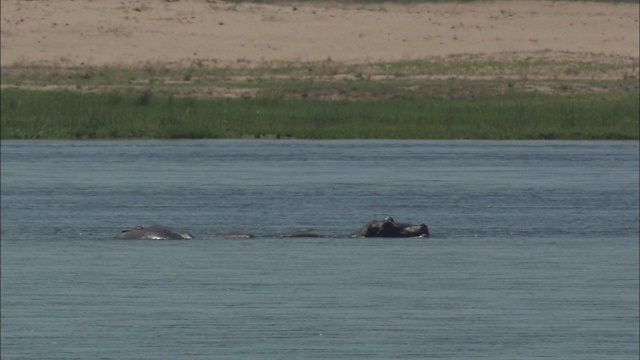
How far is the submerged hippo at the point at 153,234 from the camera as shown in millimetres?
21453

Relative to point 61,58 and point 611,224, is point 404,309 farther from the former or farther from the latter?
point 61,58

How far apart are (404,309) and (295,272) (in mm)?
2581

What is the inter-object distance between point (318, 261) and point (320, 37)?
48075 mm

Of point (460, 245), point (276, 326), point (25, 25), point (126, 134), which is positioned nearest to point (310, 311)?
point (276, 326)

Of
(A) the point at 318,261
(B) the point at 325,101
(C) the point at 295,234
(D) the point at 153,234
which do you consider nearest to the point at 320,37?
(B) the point at 325,101

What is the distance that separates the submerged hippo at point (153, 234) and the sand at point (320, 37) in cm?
3363

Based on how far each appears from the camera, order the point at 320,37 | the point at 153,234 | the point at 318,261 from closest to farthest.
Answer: the point at 318,261, the point at 153,234, the point at 320,37

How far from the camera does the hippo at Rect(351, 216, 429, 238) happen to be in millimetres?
22047

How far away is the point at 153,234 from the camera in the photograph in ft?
71.0

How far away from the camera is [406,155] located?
1389 inches

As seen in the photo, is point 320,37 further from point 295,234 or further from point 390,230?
point 295,234

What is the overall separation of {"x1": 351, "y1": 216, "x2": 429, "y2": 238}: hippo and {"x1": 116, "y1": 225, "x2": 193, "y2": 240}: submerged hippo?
2.28m

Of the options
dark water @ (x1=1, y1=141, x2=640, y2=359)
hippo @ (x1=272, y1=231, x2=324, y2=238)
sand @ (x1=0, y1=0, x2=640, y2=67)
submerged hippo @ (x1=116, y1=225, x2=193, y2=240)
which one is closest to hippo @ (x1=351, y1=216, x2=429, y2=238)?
dark water @ (x1=1, y1=141, x2=640, y2=359)

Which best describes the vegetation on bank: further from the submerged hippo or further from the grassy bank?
the submerged hippo
